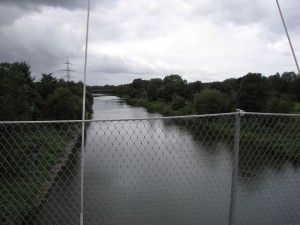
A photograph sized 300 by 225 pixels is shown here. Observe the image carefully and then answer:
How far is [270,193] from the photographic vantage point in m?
13.1

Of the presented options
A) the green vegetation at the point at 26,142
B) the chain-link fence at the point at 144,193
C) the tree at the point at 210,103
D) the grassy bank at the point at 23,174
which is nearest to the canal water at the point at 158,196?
the chain-link fence at the point at 144,193

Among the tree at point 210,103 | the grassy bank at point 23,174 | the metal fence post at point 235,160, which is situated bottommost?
the grassy bank at point 23,174

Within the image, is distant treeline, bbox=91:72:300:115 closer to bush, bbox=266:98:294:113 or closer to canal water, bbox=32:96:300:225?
bush, bbox=266:98:294:113

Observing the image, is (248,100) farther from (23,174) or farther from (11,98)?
(23,174)

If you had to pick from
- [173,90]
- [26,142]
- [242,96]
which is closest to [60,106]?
[26,142]

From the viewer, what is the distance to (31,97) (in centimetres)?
3027

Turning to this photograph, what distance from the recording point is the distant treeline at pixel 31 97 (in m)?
17.1

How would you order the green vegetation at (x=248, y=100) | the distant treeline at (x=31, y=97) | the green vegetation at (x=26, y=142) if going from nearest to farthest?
the green vegetation at (x=26, y=142) → the distant treeline at (x=31, y=97) → the green vegetation at (x=248, y=100)

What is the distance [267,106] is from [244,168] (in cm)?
1418

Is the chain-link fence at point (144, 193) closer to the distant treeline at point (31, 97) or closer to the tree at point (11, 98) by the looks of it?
the tree at point (11, 98)

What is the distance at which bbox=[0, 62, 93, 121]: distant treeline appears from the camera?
17083mm

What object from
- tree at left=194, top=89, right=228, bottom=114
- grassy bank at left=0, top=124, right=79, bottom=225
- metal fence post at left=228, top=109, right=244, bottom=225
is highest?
metal fence post at left=228, top=109, right=244, bottom=225

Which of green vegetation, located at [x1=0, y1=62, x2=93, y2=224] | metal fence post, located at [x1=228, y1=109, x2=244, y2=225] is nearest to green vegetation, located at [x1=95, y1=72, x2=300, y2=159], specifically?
green vegetation, located at [x1=0, y1=62, x2=93, y2=224]

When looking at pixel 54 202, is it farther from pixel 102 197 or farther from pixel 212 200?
pixel 212 200
